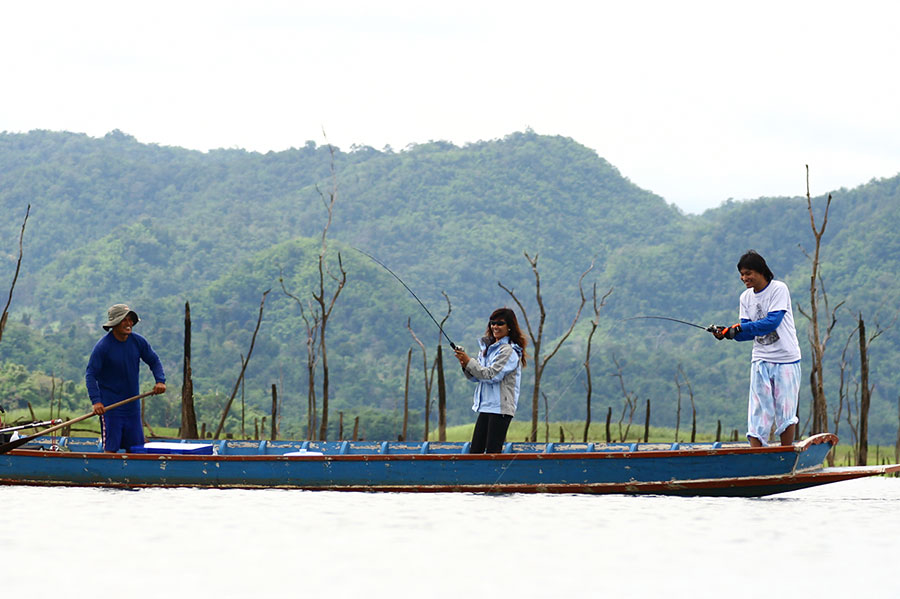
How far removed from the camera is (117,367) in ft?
39.0

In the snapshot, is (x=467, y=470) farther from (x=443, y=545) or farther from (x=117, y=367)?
(x=117, y=367)

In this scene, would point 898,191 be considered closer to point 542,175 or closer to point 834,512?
point 542,175

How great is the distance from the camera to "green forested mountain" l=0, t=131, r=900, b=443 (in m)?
64.1

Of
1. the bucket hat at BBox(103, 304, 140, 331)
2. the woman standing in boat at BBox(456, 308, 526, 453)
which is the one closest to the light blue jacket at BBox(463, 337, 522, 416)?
the woman standing in boat at BBox(456, 308, 526, 453)

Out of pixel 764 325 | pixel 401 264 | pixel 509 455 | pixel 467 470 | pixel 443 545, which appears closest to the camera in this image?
pixel 443 545

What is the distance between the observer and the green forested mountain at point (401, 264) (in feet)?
210

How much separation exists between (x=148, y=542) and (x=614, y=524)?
11.3 feet

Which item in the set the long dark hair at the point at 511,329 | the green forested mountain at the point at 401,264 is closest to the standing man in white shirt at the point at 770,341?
the long dark hair at the point at 511,329

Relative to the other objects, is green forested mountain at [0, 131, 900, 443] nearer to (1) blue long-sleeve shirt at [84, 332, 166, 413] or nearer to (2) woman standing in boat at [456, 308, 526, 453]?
(1) blue long-sleeve shirt at [84, 332, 166, 413]

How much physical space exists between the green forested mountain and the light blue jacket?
2998 cm

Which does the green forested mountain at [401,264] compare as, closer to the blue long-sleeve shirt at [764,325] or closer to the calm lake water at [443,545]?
the calm lake water at [443,545]

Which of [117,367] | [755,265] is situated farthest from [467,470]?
[117,367]

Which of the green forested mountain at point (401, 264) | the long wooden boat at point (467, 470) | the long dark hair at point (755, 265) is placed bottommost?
the long wooden boat at point (467, 470)

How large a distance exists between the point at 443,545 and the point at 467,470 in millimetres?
2885
